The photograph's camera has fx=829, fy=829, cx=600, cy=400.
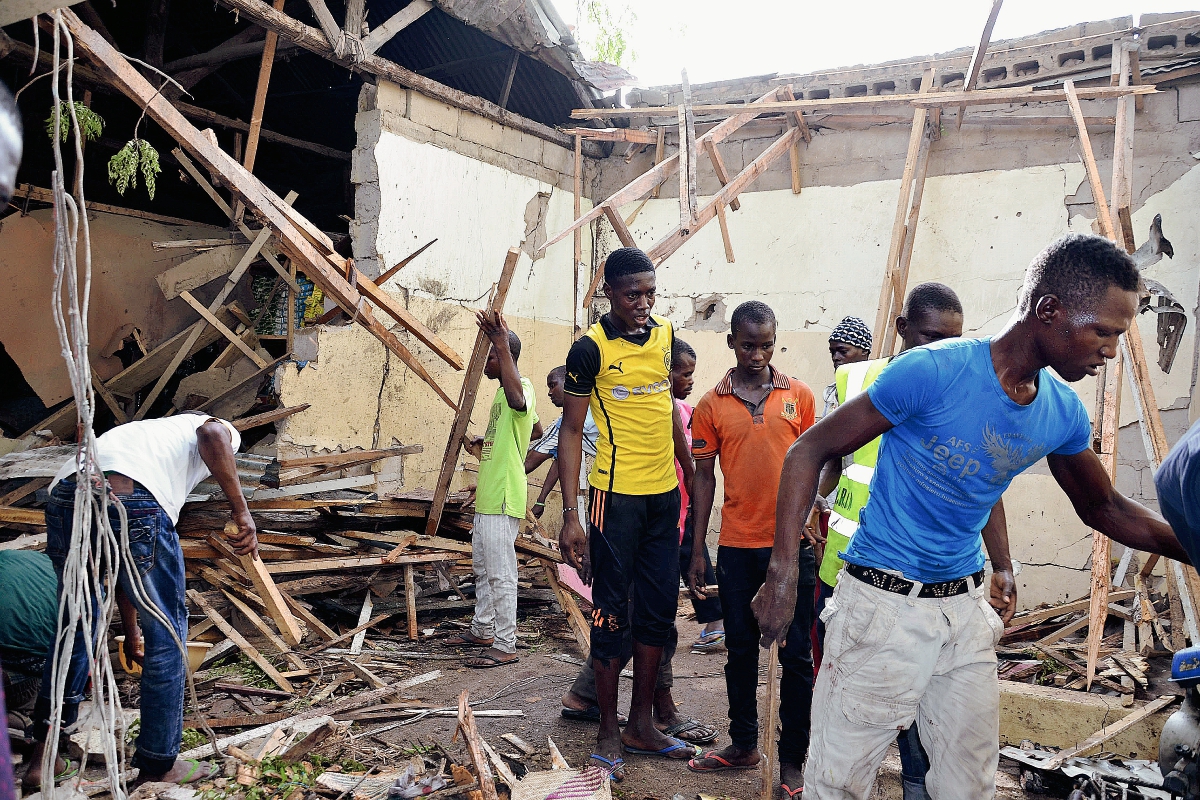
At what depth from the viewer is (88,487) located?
1889 millimetres

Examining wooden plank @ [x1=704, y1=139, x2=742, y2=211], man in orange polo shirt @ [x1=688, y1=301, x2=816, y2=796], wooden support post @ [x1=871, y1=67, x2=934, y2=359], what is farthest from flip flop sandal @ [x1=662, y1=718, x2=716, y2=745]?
wooden plank @ [x1=704, y1=139, x2=742, y2=211]

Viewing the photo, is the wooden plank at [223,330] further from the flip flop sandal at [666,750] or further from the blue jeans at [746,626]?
the blue jeans at [746,626]

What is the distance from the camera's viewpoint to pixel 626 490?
4062 millimetres

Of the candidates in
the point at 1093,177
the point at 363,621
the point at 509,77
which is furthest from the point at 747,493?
the point at 509,77

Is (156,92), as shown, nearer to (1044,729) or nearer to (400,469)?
(400,469)

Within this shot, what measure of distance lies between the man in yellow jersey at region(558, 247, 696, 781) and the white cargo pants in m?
1.52

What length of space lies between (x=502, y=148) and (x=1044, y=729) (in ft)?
24.2

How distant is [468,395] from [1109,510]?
395 cm

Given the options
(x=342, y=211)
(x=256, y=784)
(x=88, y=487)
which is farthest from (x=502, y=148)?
(x=88, y=487)

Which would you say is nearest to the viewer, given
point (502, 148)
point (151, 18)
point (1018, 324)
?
point (1018, 324)

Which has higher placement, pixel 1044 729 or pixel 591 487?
pixel 591 487

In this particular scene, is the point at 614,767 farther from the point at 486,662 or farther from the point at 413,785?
the point at 486,662

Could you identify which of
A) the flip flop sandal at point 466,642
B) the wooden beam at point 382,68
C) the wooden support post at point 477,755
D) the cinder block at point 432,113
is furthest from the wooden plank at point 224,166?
the cinder block at point 432,113

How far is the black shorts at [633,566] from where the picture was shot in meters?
4.04
